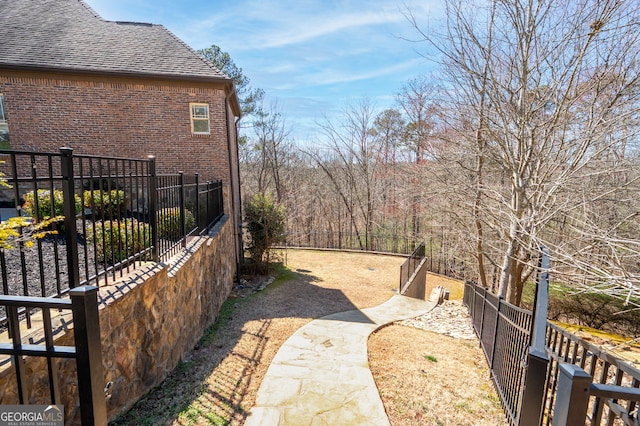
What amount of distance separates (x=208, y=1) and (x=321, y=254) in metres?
11.0

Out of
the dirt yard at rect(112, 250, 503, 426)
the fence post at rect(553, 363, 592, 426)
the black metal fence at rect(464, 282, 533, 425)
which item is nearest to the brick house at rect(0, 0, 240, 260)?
the dirt yard at rect(112, 250, 503, 426)

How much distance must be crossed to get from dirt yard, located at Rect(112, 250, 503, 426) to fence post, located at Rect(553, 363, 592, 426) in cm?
254

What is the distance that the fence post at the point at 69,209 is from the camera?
8.32 feet

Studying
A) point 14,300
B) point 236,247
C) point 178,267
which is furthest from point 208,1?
point 14,300

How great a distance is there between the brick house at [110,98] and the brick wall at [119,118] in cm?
3

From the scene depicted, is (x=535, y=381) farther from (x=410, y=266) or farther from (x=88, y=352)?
(x=410, y=266)

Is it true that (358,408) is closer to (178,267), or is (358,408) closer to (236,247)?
(178,267)

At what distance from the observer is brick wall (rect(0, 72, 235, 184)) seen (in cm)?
912

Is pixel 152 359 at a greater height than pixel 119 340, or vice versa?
pixel 119 340

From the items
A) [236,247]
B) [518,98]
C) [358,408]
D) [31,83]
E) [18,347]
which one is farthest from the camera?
[236,247]

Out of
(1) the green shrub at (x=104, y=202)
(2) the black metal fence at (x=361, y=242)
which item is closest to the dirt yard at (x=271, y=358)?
(1) the green shrub at (x=104, y=202)

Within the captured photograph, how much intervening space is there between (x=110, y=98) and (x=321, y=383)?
9966 millimetres

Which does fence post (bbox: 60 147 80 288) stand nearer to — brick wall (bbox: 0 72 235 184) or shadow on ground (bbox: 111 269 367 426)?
shadow on ground (bbox: 111 269 367 426)

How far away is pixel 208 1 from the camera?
9.23 m
